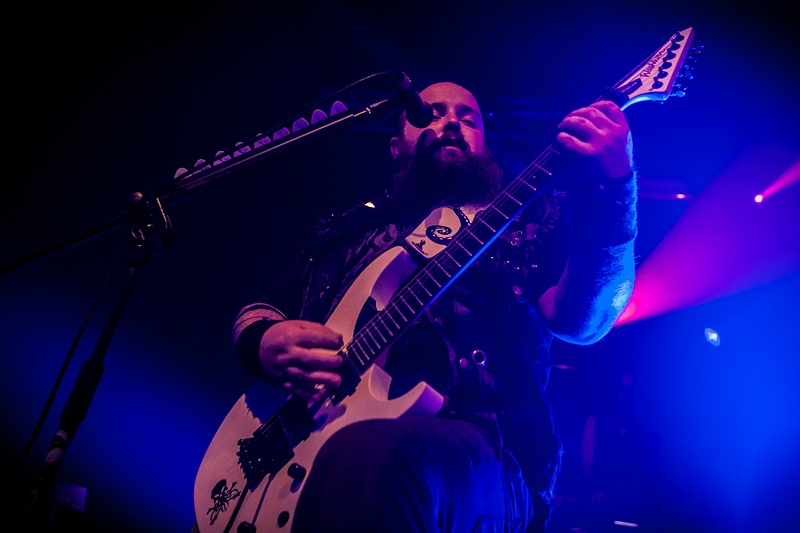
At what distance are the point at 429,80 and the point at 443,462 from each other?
150 inches

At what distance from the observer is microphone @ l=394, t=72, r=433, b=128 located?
183 centimetres

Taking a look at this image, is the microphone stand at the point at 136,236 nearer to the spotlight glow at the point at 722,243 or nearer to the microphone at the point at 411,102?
the microphone at the point at 411,102

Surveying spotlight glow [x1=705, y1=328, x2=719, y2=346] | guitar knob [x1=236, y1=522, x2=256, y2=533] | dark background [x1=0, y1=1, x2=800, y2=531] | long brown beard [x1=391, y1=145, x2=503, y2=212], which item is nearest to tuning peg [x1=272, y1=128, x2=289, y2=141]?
long brown beard [x1=391, y1=145, x2=503, y2=212]

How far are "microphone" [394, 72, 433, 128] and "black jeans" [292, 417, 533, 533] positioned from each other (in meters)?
1.10

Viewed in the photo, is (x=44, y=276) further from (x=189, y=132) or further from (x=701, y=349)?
(x=701, y=349)

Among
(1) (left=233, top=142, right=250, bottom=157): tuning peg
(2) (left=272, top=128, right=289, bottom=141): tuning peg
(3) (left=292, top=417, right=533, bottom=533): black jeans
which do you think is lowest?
(3) (left=292, top=417, right=533, bottom=533): black jeans

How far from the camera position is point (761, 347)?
4.40 metres

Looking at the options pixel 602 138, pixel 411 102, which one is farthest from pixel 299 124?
pixel 602 138

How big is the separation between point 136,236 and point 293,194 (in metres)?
2.81

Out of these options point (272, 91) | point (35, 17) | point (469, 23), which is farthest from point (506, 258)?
point (35, 17)

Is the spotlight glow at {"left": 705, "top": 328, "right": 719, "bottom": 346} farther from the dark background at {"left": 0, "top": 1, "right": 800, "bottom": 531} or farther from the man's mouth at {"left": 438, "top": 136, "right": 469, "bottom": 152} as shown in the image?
the man's mouth at {"left": 438, "top": 136, "right": 469, "bottom": 152}

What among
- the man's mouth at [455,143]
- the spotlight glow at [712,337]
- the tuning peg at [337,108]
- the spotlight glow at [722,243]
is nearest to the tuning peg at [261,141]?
the tuning peg at [337,108]

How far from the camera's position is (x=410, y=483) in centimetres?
131

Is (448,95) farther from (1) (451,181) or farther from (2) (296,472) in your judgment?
(2) (296,472)
